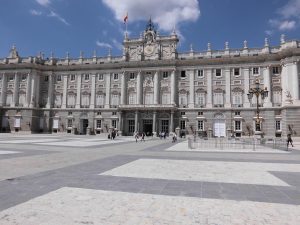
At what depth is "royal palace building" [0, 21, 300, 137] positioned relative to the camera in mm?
48125

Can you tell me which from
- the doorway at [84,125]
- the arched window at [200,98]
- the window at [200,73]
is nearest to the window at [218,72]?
the window at [200,73]

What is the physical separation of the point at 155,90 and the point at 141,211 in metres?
49.4

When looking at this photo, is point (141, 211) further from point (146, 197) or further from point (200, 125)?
→ point (200, 125)

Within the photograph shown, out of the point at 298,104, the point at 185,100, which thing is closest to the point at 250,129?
the point at 298,104

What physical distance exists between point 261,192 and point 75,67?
191 feet

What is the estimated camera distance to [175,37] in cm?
5425

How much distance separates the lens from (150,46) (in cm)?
5562

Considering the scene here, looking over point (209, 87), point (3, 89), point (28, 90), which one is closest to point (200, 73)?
point (209, 87)

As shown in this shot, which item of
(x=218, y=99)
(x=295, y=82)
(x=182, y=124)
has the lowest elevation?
(x=182, y=124)

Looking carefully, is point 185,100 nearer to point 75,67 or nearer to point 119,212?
point 75,67

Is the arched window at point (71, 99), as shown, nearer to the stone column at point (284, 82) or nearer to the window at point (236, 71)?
the window at point (236, 71)

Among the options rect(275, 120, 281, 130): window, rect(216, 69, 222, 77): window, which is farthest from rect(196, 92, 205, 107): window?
rect(275, 120, 281, 130): window

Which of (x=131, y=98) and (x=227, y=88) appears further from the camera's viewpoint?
(x=131, y=98)

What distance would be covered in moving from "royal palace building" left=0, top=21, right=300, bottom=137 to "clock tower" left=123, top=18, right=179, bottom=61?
0.73ft
